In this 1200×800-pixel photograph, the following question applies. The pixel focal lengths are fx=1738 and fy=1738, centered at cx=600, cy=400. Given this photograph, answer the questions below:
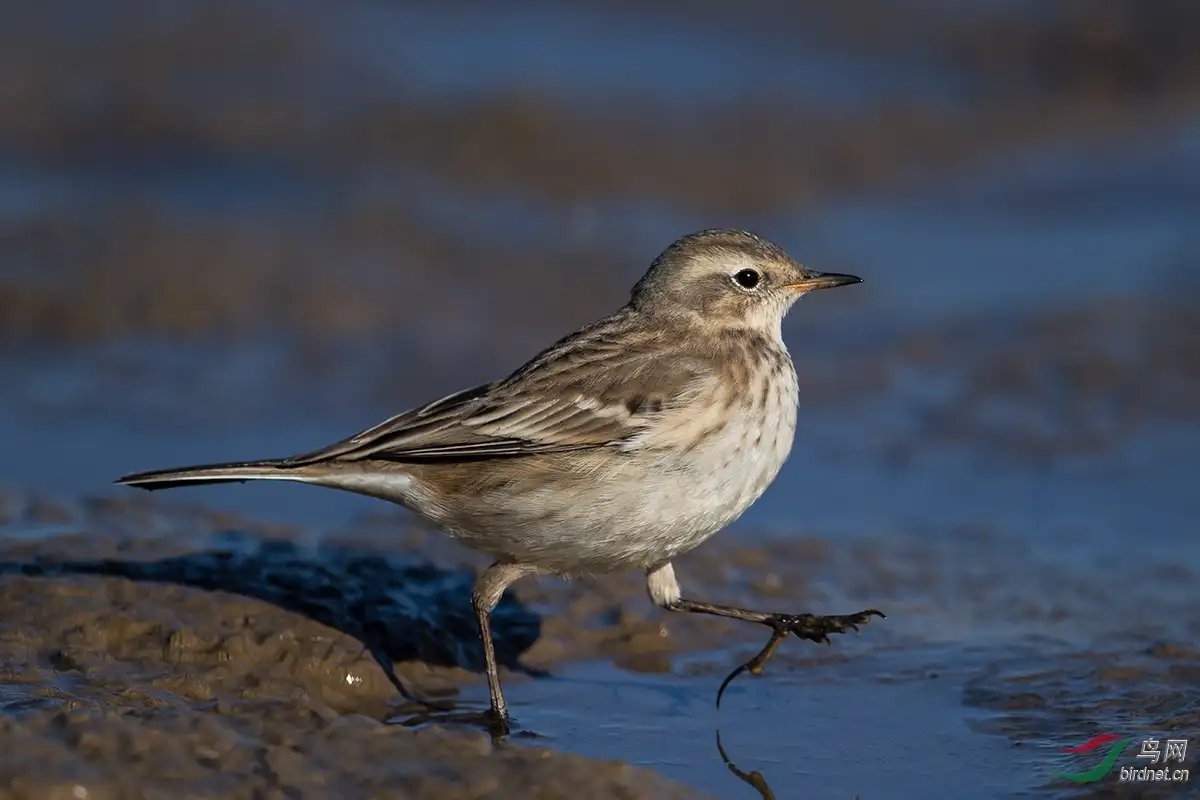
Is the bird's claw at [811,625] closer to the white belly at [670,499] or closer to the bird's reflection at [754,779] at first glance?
the white belly at [670,499]

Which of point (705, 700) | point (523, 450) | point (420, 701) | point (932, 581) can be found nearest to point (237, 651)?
point (420, 701)

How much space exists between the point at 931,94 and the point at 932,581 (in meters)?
7.82

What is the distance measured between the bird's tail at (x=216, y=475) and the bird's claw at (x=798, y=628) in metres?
1.96

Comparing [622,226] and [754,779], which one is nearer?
[754,779]

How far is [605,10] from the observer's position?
1662 cm

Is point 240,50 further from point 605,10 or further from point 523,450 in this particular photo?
point 523,450

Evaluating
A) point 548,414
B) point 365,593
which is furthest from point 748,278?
point 365,593

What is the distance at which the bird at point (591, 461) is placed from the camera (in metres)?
6.88

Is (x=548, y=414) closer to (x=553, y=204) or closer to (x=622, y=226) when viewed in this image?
(x=622, y=226)

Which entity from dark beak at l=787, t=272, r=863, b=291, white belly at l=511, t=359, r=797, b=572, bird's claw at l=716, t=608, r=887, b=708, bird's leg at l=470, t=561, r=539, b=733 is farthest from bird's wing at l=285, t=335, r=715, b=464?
bird's claw at l=716, t=608, r=887, b=708

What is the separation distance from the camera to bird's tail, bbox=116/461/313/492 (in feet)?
22.6

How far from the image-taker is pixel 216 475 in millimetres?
6926

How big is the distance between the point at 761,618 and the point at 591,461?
108cm

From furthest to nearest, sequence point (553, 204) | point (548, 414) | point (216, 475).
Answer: point (553, 204), point (548, 414), point (216, 475)
